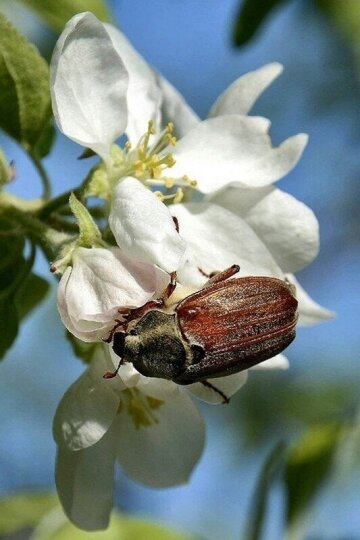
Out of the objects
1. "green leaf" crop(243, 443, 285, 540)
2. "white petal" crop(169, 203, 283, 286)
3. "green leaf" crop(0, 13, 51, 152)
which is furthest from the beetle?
"green leaf" crop(243, 443, 285, 540)

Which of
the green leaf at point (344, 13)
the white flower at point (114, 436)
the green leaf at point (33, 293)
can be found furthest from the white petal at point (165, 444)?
the green leaf at point (344, 13)

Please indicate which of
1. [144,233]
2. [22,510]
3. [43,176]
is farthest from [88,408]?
[22,510]

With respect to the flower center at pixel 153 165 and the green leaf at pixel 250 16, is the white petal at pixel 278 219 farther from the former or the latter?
the green leaf at pixel 250 16

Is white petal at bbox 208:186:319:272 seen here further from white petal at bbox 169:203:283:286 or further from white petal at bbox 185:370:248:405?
white petal at bbox 185:370:248:405

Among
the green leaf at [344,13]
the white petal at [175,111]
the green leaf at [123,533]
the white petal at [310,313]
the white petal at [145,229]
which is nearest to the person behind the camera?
the white petal at [145,229]

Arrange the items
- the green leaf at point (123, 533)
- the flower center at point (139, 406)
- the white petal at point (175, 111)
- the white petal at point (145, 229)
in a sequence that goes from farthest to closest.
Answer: the green leaf at point (123, 533) < the white petal at point (175, 111) < the flower center at point (139, 406) < the white petal at point (145, 229)

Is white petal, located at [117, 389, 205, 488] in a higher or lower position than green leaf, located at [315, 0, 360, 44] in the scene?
lower
